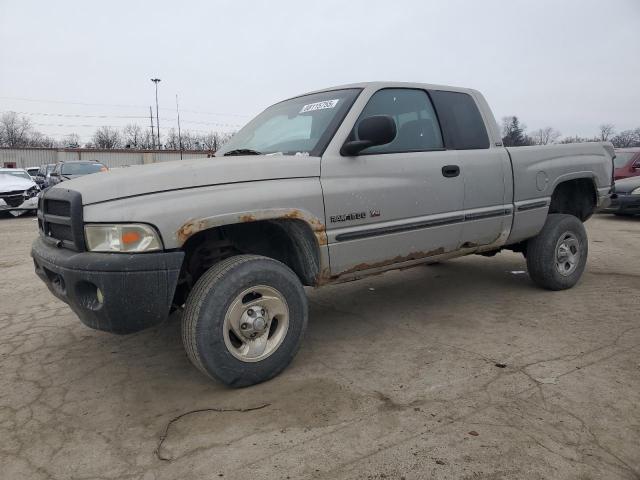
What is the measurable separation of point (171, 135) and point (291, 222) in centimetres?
7537

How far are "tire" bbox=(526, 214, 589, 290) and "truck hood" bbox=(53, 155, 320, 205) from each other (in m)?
2.70

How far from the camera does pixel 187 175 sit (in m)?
2.70

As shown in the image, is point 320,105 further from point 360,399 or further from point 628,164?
point 628,164

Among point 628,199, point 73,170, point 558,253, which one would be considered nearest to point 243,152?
point 558,253

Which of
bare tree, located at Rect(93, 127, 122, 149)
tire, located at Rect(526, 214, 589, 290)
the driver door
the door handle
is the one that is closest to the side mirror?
the driver door

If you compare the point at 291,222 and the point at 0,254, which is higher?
the point at 291,222

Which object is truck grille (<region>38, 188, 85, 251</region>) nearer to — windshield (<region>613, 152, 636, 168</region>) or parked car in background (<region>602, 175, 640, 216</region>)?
parked car in background (<region>602, 175, 640, 216</region>)

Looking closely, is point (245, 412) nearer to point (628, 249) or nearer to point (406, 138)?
point (406, 138)

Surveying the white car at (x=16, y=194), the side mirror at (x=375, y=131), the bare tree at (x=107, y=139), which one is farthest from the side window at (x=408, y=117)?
the bare tree at (x=107, y=139)

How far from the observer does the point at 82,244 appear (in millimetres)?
2586

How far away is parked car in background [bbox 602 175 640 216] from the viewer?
1074cm

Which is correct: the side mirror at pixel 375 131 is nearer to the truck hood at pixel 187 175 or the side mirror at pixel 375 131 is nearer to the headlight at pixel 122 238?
the truck hood at pixel 187 175

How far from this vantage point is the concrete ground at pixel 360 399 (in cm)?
218

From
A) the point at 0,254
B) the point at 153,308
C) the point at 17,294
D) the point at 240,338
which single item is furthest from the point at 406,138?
the point at 0,254
